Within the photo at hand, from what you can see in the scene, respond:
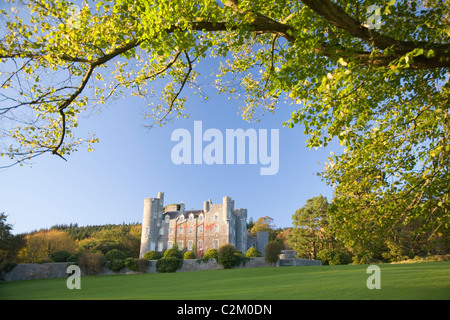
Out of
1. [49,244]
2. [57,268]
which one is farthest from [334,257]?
[49,244]

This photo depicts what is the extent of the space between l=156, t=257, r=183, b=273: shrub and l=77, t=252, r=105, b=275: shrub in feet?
21.6

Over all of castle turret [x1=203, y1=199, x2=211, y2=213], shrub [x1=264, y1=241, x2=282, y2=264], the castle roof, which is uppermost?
castle turret [x1=203, y1=199, x2=211, y2=213]

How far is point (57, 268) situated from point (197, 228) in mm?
23380

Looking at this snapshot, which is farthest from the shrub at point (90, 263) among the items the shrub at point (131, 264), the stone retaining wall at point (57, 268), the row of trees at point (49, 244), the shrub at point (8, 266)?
the shrub at point (8, 266)

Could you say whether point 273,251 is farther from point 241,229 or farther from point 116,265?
point 241,229

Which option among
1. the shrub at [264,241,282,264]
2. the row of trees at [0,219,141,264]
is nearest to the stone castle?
the row of trees at [0,219,141,264]

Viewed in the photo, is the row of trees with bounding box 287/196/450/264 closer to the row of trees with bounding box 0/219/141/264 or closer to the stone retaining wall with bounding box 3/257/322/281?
the stone retaining wall with bounding box 3/257/322/281

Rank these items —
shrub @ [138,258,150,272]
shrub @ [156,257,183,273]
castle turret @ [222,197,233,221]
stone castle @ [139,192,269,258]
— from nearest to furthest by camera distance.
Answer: shrub @ [156,257,183,273], shrub @ [138,258,150,272], castle turret @ [222,197,233,221], stone castle @ [139,192,269,258]

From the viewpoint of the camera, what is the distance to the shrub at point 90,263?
32.6m

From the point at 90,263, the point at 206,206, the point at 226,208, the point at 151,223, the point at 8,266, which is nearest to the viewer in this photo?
the point at 8,266

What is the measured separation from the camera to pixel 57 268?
31172 millimetres

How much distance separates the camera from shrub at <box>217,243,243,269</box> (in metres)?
32.3

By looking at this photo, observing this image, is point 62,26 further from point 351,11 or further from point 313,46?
point 351,11
